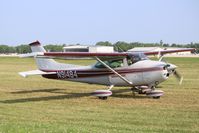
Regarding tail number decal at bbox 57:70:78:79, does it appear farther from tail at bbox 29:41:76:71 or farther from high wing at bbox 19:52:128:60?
high wing at bbox 19:52:128:60

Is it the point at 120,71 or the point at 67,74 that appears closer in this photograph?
the point at 120,71

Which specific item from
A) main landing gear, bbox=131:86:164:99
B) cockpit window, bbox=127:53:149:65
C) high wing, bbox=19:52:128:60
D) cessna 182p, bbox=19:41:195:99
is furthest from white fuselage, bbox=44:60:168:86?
high wing, bbox=19:52:128:60

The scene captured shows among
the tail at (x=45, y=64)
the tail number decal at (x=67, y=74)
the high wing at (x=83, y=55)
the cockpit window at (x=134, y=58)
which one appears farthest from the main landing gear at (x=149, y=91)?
the tail at (x=45, y=64)

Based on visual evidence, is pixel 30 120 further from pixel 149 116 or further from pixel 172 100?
pixel 172 100

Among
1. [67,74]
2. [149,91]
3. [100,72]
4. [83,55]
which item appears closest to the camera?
[83,55]

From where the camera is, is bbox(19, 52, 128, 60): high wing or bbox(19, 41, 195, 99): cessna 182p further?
bbox(19, 41, 195, 99): cessna 182p

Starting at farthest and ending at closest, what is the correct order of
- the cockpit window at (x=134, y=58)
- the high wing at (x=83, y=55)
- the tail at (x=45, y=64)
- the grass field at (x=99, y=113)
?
the tail at (x=45, y=64) → the cockpit window at (x=134, y=58) → the high wing at (x=83, y=55) → the grass field at (x=99, y=113)

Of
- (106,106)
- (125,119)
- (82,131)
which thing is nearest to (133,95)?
(106,106)

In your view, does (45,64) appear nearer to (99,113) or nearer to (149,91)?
(149,91)

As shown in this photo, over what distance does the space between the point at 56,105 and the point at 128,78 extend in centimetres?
351

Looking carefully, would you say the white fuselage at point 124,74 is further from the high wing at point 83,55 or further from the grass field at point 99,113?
the grass field at point 99,113

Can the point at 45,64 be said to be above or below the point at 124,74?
above

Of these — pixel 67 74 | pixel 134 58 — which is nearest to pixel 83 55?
pixel 134 58

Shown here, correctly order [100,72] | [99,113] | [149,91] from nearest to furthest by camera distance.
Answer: [99,113], [149,91], [100,72]
